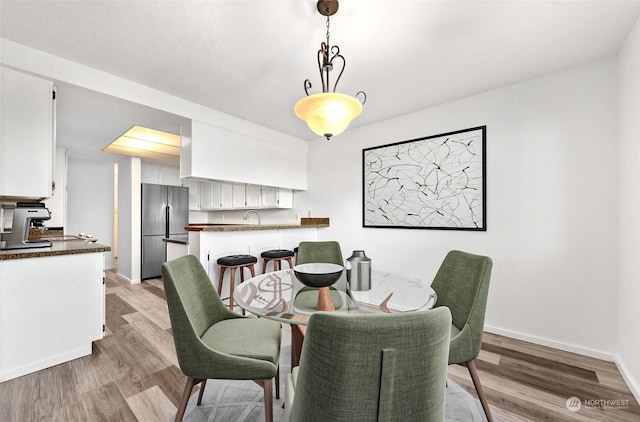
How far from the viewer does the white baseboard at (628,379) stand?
1725 mm

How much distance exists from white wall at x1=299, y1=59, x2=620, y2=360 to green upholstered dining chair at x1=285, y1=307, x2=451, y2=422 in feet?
8.05

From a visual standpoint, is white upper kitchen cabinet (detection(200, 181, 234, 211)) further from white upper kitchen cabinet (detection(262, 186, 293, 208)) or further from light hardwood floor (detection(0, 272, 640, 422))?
light hardwood floor (detection(0, 272, 640, 422))

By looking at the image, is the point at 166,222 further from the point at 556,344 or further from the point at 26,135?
the point at 556,344

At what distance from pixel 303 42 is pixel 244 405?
244 cm

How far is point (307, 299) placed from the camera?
1.60m

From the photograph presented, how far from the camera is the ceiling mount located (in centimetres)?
157

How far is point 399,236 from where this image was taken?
3.36 m

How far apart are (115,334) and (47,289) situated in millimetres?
769

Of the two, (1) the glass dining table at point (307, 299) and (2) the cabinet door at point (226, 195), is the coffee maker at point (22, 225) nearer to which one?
(1) the glass dining table at point (307, 299)

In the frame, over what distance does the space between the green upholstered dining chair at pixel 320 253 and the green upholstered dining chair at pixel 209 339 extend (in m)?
0.93

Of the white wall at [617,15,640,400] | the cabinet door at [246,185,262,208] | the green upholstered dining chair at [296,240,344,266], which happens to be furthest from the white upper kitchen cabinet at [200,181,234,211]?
the white wall at [617,15,640,400]

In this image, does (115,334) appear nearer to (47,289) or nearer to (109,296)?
(47,289)

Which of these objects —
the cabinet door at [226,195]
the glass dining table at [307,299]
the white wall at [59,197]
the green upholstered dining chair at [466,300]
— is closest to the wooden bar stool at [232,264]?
the glass dining table at [307,299]

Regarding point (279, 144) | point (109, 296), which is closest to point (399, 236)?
point (279, 144)
